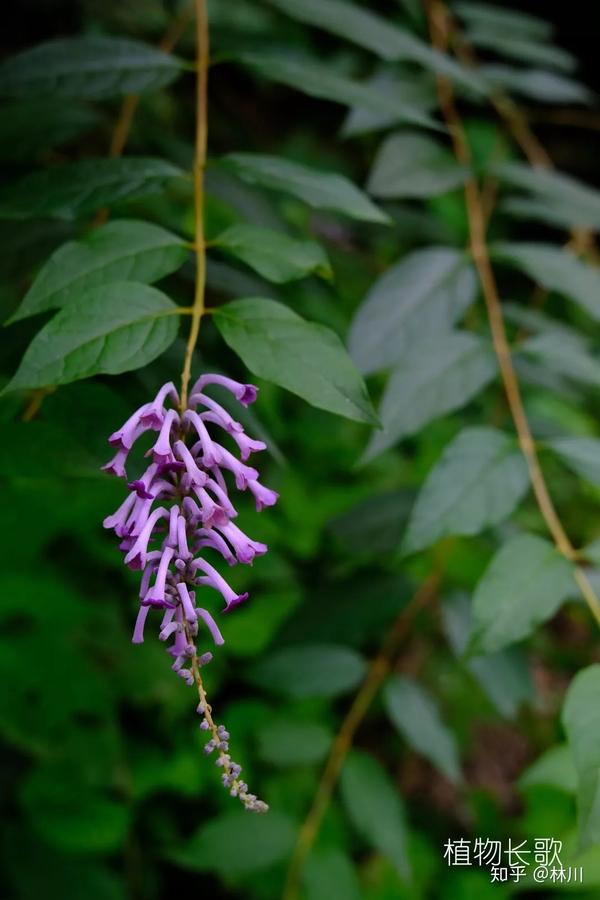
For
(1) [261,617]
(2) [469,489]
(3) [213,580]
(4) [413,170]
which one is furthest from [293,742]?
(4) [413,170]

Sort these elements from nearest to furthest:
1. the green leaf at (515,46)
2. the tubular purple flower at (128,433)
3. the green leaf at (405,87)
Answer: the tubular purple flower at (128,433) → the green leaf at (405,87) → the green leaf at (515,46)

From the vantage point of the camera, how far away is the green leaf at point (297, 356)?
3.54ft

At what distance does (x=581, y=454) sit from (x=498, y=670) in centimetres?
81

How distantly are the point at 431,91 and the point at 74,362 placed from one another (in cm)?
181

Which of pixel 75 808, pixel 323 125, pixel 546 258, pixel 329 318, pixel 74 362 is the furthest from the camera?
pixel 323 125

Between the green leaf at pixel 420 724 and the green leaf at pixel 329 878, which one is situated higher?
the green leaf at pixel 420 724

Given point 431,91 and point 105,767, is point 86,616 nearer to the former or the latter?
point 105,767

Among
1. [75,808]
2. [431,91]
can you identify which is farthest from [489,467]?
[75,808]

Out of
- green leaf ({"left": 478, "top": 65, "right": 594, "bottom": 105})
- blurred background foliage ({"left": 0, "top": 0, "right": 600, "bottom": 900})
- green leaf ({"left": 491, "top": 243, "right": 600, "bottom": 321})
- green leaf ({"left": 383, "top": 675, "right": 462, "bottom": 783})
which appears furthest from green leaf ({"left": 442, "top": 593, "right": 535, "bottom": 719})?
green leaf ({"left": 478, "top": 65, "right": 594, "bottom": 105})

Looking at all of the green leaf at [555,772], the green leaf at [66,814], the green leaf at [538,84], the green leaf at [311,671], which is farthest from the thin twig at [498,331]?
the green leaf at [66,814]

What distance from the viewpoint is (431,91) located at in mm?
2430

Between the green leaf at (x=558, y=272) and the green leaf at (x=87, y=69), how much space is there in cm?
92

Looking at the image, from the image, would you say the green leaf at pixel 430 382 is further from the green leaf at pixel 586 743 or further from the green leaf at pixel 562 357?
the green leaf at pixel 586 743

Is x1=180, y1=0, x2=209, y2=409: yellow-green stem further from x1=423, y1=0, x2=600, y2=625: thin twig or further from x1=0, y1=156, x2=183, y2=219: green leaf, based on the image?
x1=423, y1=0, x2=600, y2=625: thin twig
